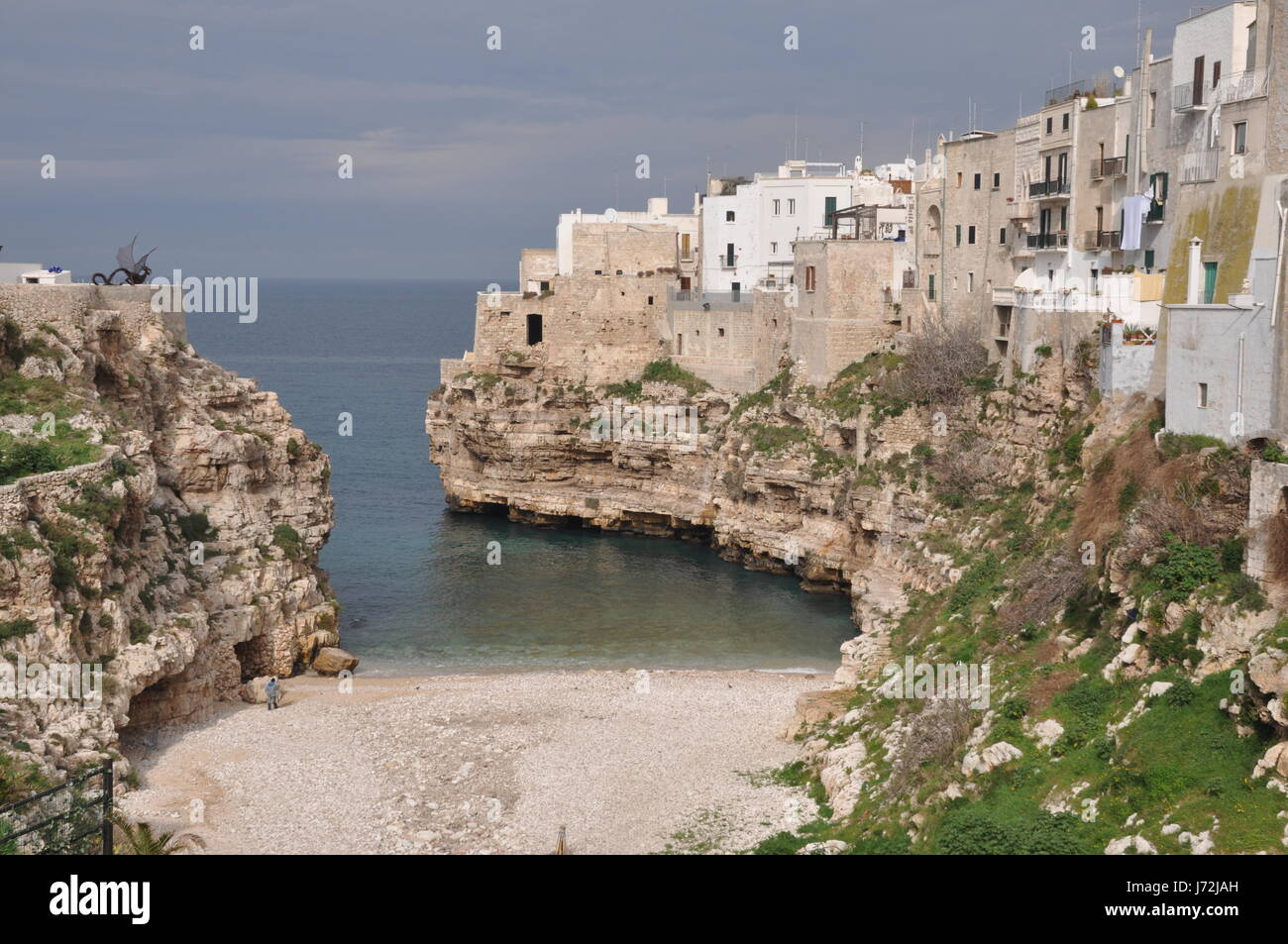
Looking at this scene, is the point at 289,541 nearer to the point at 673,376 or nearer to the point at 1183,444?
the point at 1183,444

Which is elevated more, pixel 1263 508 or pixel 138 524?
pixel 1263 508

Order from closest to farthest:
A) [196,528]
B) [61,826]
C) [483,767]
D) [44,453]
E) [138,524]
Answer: [61,826] < [44,453] < [483,767] < [138,524] < [196,528]

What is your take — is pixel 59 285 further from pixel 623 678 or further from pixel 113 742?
pixel 623 678

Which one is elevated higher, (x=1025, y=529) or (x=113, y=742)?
(x=1025, y=529)

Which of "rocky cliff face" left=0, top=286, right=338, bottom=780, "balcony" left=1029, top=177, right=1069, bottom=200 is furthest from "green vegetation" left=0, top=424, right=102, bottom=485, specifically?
"balcony" left=1029, top=177, right=1069, bottom=200

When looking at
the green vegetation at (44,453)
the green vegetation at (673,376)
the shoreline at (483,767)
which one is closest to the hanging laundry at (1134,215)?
the shoreline at (483,767)

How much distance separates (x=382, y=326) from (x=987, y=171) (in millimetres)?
159091

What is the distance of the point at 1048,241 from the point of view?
36.5 m

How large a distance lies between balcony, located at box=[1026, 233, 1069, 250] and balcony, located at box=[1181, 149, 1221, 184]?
7860 millimetres

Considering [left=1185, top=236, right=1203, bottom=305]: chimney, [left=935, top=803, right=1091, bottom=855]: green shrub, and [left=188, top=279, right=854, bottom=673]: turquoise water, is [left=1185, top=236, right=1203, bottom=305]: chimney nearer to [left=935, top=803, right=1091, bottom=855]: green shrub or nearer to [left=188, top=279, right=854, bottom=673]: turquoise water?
[left=935, top=803, right=1091, bottom=855]: green shrub

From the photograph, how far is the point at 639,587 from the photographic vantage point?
4300 cm

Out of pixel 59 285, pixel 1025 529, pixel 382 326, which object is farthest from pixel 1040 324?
pixel 382 326

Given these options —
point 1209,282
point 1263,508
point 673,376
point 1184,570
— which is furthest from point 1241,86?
point 673,376

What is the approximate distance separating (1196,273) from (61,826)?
70.4 ft
